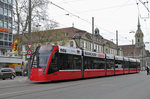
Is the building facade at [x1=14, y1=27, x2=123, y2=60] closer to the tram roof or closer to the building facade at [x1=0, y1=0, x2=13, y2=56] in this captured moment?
the tram roof

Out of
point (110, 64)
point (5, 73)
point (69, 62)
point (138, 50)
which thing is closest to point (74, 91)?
point (69, 62)

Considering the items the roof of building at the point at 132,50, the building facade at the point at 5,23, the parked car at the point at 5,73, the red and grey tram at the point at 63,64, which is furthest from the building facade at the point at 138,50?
the parked car at the point at 5,73

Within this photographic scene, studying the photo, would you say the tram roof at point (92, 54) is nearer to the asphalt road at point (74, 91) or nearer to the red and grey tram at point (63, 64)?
the red and grey tram at point (63, 64)

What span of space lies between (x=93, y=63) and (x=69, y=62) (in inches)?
221

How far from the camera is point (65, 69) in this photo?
63.1ft

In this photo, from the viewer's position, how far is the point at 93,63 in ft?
82.0

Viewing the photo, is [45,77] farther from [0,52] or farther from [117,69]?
[0,52]

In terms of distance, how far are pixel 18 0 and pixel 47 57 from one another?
23.6m

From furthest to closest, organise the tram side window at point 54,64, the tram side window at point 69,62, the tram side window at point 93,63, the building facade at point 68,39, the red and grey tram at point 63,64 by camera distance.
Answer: the building facade at point 68,39 < the tram side window at point 93,63 < the tram side window at point 69,62 < the tram side window at point 54,64 < the red and grey tram at point 63,64

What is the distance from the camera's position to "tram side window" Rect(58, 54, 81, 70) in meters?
A: 18.8

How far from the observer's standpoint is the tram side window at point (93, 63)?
76.4ft

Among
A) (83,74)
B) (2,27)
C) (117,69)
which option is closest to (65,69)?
(83,74)

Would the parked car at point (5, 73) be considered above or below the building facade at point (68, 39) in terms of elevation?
below

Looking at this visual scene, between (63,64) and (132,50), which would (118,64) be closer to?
(63,64)
